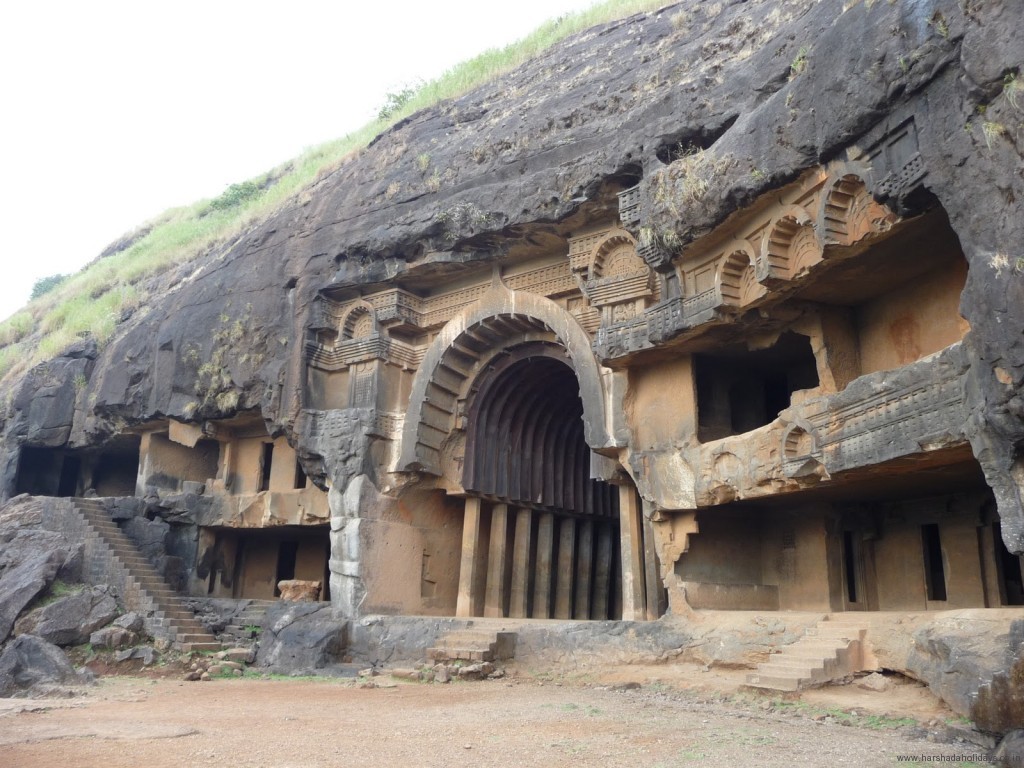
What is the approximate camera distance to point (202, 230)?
97.9 feet

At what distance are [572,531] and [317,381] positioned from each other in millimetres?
6307

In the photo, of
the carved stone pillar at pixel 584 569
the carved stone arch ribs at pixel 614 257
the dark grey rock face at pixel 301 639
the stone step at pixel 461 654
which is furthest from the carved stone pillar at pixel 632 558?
the dark grey rock face at pixel 301 639

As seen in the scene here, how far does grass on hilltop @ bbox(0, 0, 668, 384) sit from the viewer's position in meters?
21.2

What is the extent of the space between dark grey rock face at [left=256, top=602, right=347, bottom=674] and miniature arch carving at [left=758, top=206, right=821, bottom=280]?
9.53 meters

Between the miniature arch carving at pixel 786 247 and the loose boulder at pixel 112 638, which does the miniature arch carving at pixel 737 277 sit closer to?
the miniature arch carving at pixel 786 247

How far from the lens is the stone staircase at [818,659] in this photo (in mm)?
8938

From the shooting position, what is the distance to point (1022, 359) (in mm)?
6809

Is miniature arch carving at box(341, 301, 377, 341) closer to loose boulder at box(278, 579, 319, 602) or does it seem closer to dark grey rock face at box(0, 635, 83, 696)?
loose boulder at box(278, 579, 319, 602)

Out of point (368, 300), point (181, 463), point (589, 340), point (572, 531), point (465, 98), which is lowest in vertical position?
point (572, 531)

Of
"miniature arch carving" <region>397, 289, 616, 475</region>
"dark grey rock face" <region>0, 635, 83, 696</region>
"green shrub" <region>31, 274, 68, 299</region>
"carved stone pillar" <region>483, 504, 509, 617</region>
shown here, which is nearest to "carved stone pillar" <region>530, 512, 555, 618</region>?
"carved stone pillar" <region>483, 504, 509, 617</region>

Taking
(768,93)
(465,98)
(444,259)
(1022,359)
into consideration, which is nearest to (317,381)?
(444,259)

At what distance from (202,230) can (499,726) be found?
25837 mm

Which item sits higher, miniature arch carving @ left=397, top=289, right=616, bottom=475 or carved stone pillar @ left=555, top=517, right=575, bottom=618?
miniature arch carving @ left=397, top=289, right=616, bottom=475

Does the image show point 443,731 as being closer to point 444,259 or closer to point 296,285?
point 444,259
